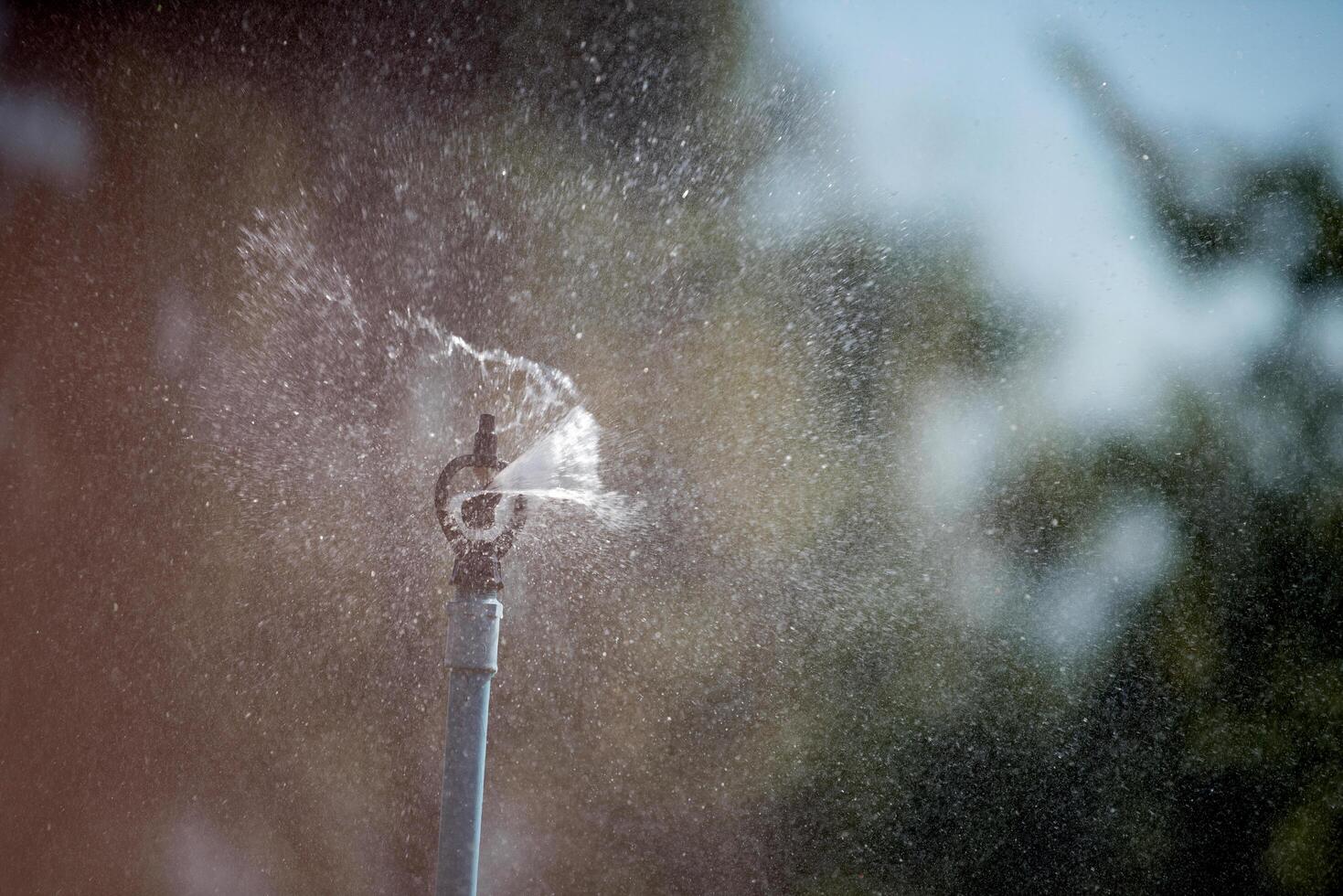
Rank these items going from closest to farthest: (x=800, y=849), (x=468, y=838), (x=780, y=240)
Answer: (x=468, y=838) → (x=800, y=849) → (x=780, y=240)

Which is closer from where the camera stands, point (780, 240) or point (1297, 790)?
point (780, 240)

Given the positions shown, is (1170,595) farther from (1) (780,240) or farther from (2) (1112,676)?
(1) (780,240)

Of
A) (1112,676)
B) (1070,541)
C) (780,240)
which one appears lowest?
(1112,676)

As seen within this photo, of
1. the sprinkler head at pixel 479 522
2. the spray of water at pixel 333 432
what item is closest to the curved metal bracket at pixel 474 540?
the sprinkler head at pixel 479 522

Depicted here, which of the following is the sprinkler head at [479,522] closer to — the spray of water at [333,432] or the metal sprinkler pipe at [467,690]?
the metal sprinkler pipe at [467,690]

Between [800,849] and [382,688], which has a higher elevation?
[382,688]

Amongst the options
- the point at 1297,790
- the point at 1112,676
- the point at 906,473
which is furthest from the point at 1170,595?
the point at 906,473

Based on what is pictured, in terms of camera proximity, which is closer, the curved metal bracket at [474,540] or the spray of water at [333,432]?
the curved metal bracket at [474,540]

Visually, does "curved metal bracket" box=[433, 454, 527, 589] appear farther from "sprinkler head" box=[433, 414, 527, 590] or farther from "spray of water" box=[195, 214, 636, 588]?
"spray of water" box=[195, 214, 636, 588]
